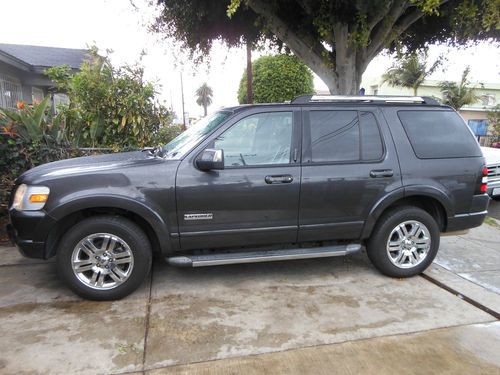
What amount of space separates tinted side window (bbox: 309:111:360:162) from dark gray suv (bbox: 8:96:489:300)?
0.04 ft

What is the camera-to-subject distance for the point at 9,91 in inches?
477

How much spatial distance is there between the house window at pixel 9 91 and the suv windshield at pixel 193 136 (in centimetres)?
972

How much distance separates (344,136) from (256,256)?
5.03 ft

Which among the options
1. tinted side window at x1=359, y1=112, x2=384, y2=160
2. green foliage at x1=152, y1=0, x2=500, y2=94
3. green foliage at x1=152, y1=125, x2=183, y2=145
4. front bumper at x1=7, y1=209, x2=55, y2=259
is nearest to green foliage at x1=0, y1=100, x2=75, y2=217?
green foliage at x1=152, y1=125, x2=183, y2=145

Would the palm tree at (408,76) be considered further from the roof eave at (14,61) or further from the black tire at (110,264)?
the black tire at (110,264)

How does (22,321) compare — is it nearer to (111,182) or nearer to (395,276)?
(111,182)

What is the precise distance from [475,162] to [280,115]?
223cm

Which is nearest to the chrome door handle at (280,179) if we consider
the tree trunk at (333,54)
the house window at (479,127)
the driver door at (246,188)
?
the driver door at (246,188)

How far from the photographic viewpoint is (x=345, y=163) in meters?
4.06

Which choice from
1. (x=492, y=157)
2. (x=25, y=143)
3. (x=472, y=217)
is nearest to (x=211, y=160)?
(x=472, y=217)

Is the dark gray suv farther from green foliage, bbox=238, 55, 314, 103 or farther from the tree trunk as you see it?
green foliage, bbox=238, 55, 314, 103

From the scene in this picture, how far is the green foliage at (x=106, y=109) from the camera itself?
6.77 m

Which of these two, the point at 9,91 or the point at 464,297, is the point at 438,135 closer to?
the point at 464,297

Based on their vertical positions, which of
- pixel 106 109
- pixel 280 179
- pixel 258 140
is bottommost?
pixel 280 179
